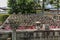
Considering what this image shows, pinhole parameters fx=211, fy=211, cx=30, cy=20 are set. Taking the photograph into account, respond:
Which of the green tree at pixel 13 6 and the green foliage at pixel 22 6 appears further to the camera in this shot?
the green tree at pixel 13 6

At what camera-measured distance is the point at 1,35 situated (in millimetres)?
10234

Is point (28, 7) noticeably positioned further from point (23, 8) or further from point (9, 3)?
point (9, 3)

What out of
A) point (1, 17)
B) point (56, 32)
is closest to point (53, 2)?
point (1, 17)

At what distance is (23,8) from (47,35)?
6244mm

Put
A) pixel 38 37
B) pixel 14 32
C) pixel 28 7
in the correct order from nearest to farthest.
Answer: pixel 14 32
pixel 38 37
pixel 28 7

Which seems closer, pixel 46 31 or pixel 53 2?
pixel 46 31

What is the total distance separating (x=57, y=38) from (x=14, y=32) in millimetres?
2206

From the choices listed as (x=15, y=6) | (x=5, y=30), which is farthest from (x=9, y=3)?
(x=5, y=30)

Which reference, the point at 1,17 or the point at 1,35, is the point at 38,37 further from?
the point at 1,17

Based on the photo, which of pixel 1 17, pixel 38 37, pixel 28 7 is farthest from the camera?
pixel 1 17

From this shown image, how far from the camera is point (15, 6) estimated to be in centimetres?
1616

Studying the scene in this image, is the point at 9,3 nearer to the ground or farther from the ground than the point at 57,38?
farther from the ground

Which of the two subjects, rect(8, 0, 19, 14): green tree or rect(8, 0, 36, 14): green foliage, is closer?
rect(8, 0, 36, 14): green foliage

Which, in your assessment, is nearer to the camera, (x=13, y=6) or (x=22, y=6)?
(x=22, y=6)
